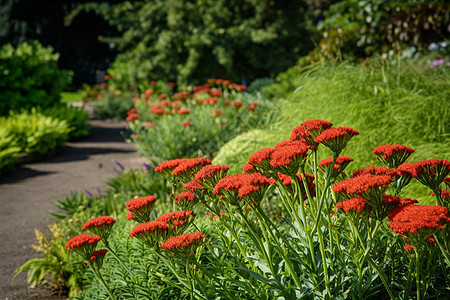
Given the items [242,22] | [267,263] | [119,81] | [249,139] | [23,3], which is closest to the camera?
[267,263]

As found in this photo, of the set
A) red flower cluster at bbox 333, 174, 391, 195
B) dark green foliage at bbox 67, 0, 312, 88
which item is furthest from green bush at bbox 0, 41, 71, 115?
red flower cluster at bbox 333, 174, 391, 195

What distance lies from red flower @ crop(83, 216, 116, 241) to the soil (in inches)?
65.5

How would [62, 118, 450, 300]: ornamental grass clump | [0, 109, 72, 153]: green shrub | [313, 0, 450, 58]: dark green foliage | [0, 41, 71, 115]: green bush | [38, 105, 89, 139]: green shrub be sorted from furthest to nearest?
[38, 105, 89, 139]: green shrub, [0, 41, 71, 115]: green bush, [0, 109, 72, 153]: green shrub, [313, 0, 450, 58]: dark green foliage, [62, 118, 450, 300]: ornamental grass clump

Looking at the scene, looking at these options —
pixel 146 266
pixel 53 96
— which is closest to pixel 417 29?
pixel 146 266

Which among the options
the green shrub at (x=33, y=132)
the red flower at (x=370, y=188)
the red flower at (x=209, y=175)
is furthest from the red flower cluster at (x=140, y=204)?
the green shrub at (x=33, y=132)

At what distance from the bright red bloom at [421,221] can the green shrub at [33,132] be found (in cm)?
742

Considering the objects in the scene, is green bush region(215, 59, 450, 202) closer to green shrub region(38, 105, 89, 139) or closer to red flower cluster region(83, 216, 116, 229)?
red flower cluster region(83, 216, 116, 229)

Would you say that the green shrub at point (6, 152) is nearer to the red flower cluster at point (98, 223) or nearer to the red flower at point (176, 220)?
the red flower cluster at point (98, 223)

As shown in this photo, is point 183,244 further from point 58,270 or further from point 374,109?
point 374,109

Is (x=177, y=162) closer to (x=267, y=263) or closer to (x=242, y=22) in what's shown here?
(x=267, y=263)

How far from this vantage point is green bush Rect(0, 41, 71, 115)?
8992 mm

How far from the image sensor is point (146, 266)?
2.17m

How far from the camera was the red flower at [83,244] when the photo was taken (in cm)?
150

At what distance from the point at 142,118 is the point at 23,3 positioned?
46.0 ft
